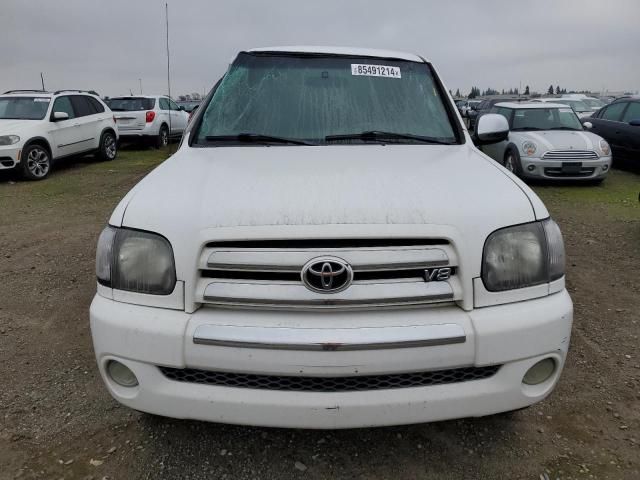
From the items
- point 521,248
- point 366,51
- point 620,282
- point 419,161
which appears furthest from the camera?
point 620,282

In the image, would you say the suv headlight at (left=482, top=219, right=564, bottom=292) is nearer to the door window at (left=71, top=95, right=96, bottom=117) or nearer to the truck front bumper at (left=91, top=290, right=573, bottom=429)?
the truck front bumper at (left=91, top=290, right=573, bottom=429)

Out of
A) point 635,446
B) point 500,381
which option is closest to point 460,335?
point 500,381

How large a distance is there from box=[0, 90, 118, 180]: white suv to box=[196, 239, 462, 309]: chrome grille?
9443 mm

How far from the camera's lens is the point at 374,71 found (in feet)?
10.6

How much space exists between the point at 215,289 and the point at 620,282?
393cm

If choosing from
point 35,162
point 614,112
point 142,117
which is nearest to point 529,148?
point 614,112

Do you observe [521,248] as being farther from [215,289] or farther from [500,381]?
[215,289]

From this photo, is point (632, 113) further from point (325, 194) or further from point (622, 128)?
point (325, 194)

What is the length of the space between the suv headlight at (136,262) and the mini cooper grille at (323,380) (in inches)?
13.1

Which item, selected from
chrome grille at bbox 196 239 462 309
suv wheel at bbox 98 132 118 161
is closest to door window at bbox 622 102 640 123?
chrome grille at bbox 196 239 462 309

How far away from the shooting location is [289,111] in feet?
9.78

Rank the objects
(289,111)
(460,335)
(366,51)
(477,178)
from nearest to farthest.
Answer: (460,335) < (477,178) < (289,111) < (366,51)

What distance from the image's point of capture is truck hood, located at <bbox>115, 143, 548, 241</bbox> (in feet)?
6.19

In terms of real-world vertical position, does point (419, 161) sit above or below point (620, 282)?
above
